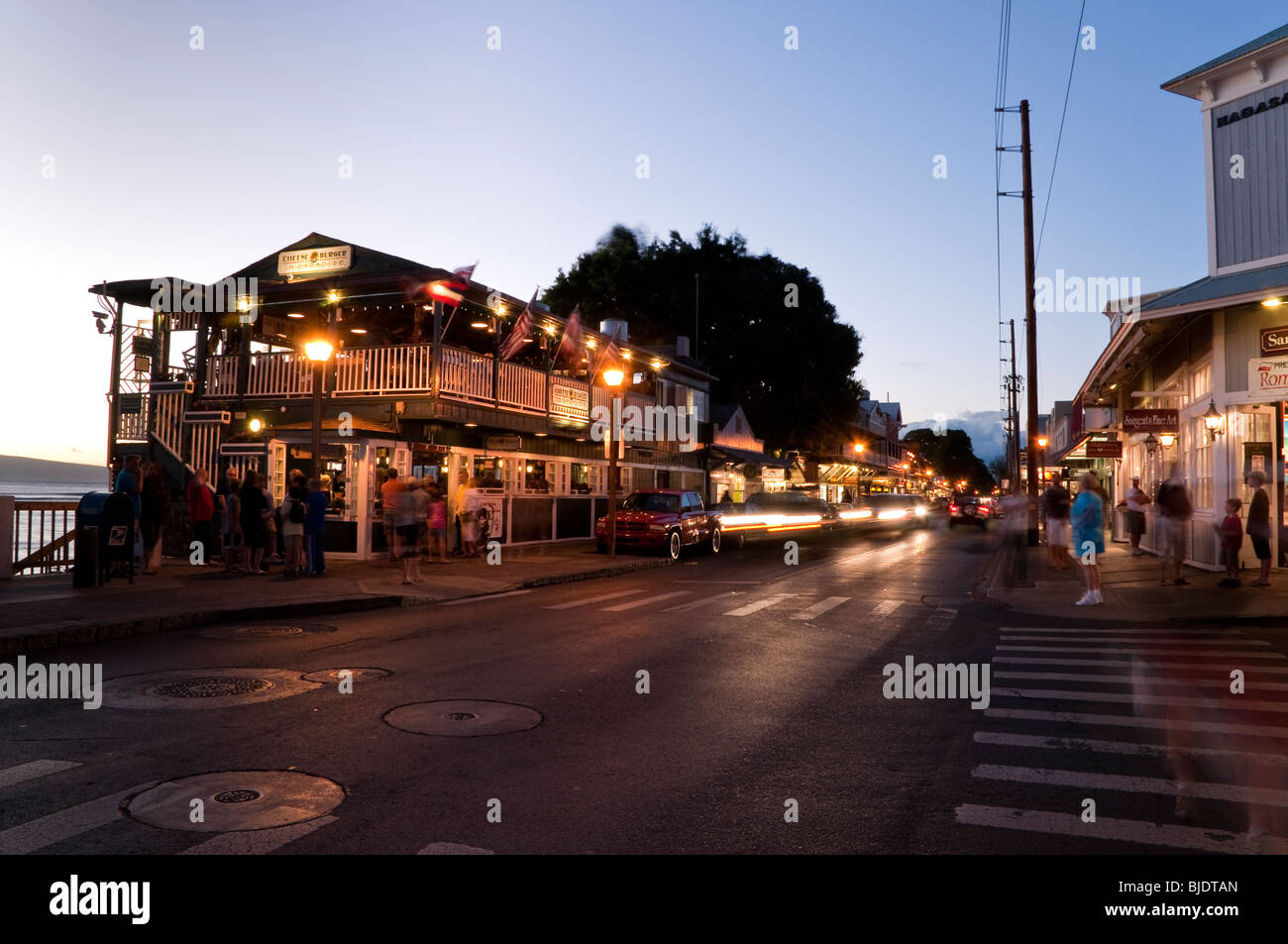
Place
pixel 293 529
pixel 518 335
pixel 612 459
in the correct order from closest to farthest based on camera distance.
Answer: pixel 293 529, pixel 612 459, pixel 518 335

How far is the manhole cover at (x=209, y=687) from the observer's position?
24.5 ft

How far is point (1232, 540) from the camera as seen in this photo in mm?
15797

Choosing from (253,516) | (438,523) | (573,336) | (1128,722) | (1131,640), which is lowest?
(1131,640)

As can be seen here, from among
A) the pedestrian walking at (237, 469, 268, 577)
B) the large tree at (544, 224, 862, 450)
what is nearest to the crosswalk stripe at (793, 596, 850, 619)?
the pedestrian walking at (237, 469, 268, 577)

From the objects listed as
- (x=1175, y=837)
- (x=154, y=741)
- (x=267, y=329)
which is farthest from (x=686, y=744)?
(x=267, y=329)

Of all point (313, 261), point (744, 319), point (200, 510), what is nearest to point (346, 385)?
point (313, 261)

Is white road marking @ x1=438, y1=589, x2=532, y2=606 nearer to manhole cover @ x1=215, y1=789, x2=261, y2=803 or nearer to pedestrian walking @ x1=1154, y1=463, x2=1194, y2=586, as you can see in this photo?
manhole cover @ x1=215, y1=789, x2=261, y2=803

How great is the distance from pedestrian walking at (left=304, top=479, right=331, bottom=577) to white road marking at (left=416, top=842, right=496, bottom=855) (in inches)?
515

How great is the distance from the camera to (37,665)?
8.71 m

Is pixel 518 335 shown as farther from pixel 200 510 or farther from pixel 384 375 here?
pixel 200 510

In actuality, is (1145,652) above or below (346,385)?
below

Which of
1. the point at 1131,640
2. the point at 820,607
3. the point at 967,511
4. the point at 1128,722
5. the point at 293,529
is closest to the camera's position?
the point at 1128,722

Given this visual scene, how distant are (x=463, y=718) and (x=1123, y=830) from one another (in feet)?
14.3
